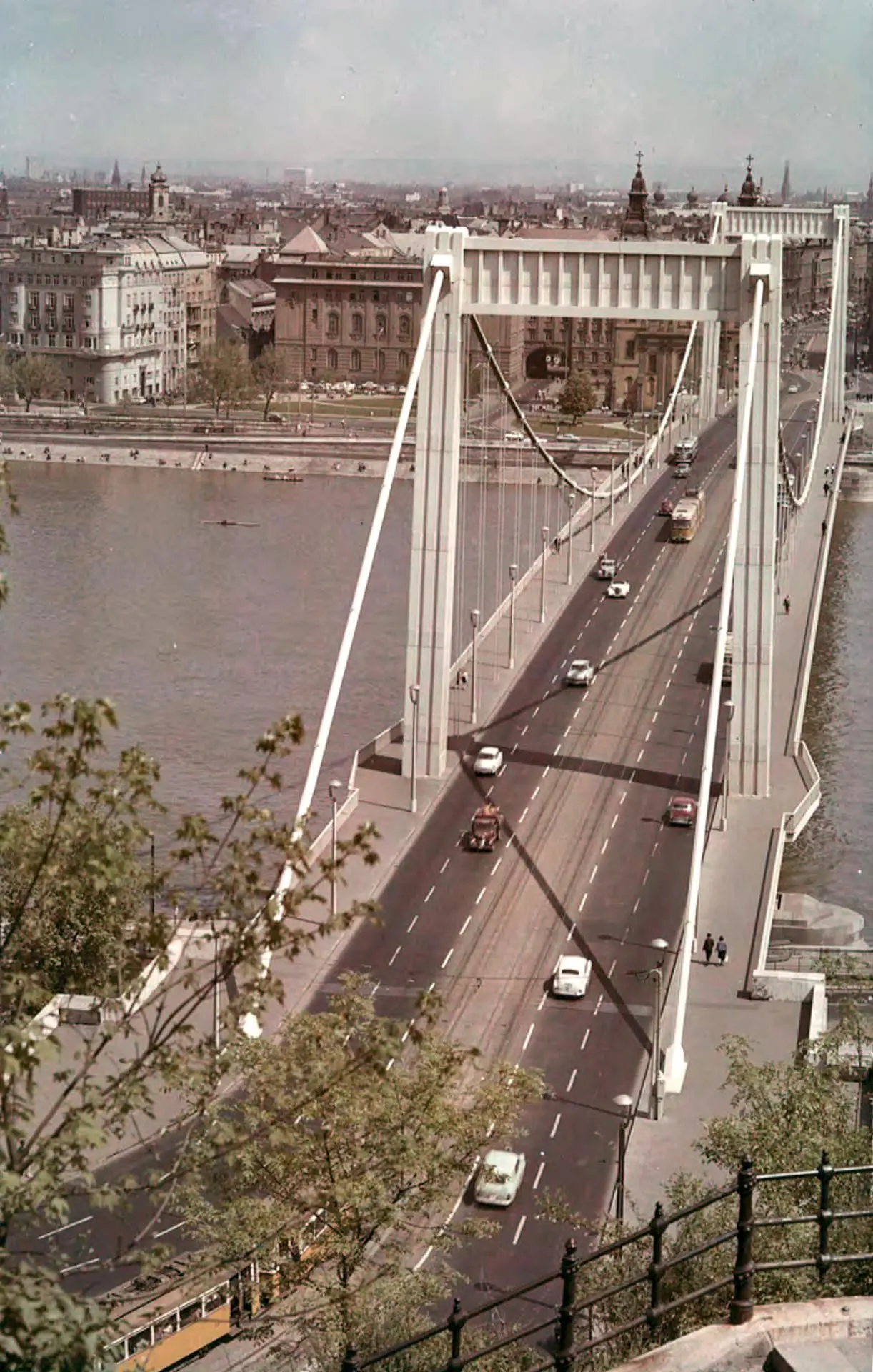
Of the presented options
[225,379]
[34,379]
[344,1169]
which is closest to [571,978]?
[344,1169]

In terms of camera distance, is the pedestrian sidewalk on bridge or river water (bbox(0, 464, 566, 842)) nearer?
the pedestrian sidewalk on bridge

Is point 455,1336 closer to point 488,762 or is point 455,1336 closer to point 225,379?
point 488,762

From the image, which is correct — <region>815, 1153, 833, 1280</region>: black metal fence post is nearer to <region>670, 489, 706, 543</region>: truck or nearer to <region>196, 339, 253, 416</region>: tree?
<region>670, 489, 706, 543</region>: truck

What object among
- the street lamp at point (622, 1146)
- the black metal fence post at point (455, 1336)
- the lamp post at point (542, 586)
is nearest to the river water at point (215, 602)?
A: the lamp post at point (542, 586)

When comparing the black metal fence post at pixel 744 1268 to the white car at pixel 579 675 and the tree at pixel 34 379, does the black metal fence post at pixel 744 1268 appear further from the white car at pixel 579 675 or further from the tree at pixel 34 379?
the tree at pixel 34 379

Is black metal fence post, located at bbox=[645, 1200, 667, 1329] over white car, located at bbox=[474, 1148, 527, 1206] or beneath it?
over

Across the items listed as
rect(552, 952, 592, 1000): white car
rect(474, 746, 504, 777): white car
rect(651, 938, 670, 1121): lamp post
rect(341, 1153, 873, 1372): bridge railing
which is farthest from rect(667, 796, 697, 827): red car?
rect(341, 1153, 873, 1372): bridge railing

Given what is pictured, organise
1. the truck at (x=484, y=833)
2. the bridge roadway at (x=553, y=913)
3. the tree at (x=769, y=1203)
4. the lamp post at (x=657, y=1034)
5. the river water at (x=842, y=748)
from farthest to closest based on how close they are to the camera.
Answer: the river water at (x=842, y=748)
the truck at (x=484, y=833)
the lamp post at (x=657, y=1034)
the bridge roadway at (x=553, y=913)
the tree at (x=769, y=1203)
